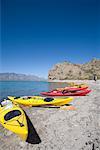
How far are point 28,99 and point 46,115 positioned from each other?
539 cm

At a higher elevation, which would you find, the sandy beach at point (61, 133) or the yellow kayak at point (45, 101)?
the yellow kayak at point (45, 101)

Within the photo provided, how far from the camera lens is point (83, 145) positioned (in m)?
9.89

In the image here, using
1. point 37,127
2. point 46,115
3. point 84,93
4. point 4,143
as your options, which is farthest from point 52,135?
point 84,93

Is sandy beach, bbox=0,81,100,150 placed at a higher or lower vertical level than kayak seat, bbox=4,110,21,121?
lower

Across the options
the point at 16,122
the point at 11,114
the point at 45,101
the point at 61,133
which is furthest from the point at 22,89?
the point at 61,133

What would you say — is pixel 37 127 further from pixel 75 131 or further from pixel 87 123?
pixel 87 123

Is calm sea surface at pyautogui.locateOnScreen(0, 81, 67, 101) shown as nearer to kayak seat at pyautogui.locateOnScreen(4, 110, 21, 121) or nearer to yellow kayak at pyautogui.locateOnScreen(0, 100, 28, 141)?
kayak seat at pyautogui.locateOnScreen(4, 110, 21, 121)

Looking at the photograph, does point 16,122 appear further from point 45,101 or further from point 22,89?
point 22,89

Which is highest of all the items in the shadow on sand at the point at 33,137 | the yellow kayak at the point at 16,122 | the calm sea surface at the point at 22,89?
the yellow kayak at the point at 16,122

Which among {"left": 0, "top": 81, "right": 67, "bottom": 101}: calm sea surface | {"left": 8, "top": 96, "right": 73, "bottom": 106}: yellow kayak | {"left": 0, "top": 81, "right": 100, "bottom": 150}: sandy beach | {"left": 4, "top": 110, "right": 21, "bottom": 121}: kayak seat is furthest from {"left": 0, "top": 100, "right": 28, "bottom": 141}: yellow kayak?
{"left": 0, "top": 81, "right": 67, "bottom": 101}: calm sea surface

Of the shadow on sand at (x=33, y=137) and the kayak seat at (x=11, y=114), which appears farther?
the kayak seat at (x=11, y=114)

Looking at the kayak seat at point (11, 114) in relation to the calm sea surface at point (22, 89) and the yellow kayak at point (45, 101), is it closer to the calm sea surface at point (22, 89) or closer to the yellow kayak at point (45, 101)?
the yellow kayak at point (45, 101)

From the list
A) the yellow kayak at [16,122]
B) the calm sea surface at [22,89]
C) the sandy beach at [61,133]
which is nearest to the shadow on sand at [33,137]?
the sandy beach at [61,133]

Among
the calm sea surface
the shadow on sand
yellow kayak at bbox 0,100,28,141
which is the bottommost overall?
the shadow on sand
